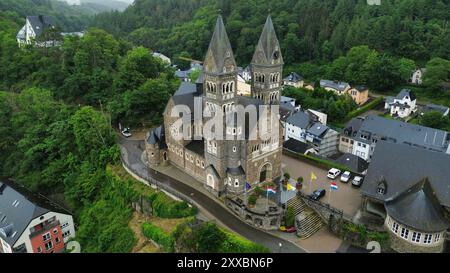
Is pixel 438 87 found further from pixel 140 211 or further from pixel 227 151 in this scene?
pixel 140 211

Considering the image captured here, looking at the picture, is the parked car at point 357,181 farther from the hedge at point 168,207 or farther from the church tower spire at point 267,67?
the hedge at point 168,207

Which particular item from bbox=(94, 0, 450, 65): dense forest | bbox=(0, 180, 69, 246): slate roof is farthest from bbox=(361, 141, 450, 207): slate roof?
bbox=(94, 0, 450, 65): dense forest

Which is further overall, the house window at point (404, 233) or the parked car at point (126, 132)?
the parked car at point (126, 132)

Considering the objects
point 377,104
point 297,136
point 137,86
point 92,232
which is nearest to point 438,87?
point 377,104

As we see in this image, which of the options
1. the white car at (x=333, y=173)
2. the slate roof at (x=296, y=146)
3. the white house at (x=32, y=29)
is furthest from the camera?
the white house at (x=32, y=29)

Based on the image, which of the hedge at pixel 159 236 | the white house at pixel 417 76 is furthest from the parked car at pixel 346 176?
the white house at pixel 417 76

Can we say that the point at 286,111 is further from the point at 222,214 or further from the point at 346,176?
the point at 222,214

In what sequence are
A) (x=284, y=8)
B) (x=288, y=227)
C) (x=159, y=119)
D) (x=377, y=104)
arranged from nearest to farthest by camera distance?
1. (x=288, y=227)
2. (x=159, y=119)
3. (x=377, y=104)
4. (x=284, y=8)
